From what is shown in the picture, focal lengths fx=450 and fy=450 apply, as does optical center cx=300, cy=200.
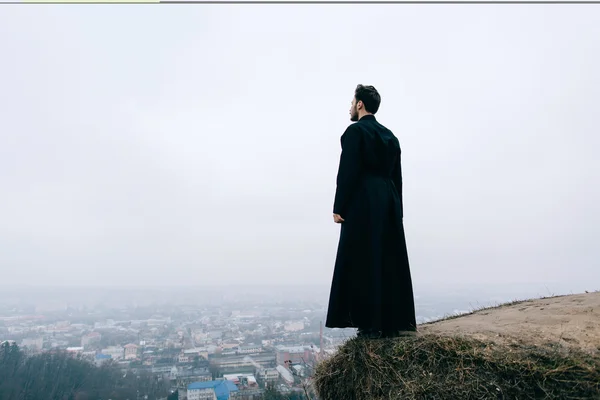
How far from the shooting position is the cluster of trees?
942 cm

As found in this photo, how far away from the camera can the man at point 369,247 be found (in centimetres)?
359

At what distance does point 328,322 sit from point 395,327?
53cm

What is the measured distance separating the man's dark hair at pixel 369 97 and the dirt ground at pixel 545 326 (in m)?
1.97

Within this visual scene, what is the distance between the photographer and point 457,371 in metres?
2.92

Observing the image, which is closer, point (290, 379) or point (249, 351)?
point (290, 379)

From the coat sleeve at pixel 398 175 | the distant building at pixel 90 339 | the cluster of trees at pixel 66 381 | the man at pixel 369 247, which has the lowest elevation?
the cluster of trees at pixel 66 381

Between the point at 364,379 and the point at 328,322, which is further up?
the point at 328,322

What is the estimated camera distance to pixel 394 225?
12.5ft

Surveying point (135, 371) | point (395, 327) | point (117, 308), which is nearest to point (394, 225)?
point (395, 327)

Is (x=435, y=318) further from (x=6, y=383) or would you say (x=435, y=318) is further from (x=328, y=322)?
(x=6, y=383)

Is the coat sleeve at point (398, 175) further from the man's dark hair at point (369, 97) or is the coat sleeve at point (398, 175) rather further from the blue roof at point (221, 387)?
the blue roof at point (221, 387)

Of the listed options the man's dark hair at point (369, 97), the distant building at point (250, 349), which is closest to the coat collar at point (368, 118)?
the man's dark hair at point (369, 97)

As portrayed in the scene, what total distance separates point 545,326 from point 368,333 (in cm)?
128

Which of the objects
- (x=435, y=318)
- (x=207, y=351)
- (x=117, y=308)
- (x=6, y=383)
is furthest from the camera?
(x=117, y=308)
